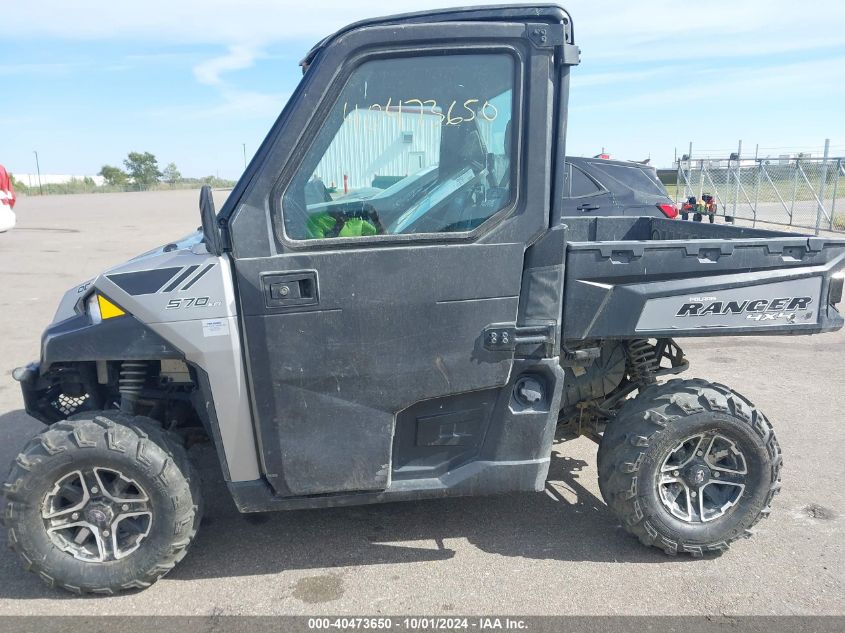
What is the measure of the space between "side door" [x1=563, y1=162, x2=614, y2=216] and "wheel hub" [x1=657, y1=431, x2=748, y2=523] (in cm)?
548

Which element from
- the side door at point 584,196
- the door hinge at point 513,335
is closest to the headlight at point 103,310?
the door hinge at point 513,335

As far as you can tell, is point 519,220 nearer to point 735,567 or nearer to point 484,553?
point 484,553

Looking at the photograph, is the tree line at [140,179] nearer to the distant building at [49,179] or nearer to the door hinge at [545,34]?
the distant building at [49,179]

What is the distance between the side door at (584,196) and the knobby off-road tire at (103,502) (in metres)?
6.50

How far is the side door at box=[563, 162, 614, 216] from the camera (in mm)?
8664

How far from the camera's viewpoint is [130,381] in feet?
10.8

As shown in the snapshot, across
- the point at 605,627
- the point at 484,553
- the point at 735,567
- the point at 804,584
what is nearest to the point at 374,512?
the point at 484,553

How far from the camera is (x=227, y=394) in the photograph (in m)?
2.96

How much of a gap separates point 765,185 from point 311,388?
21136 mm

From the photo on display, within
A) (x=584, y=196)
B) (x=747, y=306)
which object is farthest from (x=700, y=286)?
(x=584, y=196)

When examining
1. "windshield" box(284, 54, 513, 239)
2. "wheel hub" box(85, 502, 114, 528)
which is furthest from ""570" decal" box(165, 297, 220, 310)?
"wheel hub" box(85, 502, 114, 528)

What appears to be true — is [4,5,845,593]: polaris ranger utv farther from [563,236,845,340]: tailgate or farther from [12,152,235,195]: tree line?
[12,152,235,195]: tree line

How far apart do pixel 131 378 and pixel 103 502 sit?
0.57 meters

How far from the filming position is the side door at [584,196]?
28.4 feet
